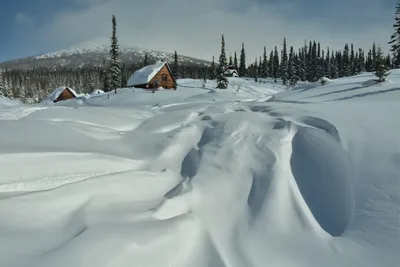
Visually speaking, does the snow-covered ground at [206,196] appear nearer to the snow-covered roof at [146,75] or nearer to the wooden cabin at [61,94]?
the snow-covered roof at [146,75]

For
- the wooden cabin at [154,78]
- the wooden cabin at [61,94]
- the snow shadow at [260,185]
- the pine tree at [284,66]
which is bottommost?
the snow shadow at [260,185]

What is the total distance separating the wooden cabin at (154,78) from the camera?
48.7 meters

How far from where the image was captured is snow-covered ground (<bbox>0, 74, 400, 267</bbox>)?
379 centimetres

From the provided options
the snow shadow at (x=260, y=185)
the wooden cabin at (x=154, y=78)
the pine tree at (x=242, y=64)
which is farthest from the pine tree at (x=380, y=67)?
the pine tree at (x=242, y=64)

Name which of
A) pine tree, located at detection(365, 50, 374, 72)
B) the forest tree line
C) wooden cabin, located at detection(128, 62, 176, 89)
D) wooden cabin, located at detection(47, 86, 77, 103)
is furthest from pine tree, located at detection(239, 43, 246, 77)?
wooden cabin, located at detection(47, 86, 77, 103)

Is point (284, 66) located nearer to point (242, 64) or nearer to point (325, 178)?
point (242, 64)

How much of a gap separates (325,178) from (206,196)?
2.02 m

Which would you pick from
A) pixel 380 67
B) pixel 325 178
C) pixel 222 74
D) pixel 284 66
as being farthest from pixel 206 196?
pixel 284 66

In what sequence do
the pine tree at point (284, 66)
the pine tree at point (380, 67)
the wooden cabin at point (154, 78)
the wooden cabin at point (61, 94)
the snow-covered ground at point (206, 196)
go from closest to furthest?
the snow-covered ground at point (206, 196), the pine tree at point (380, 67), the wooden cabin at point (154, 78), the wooden cabin at point (61, 94), the pine tree at point (284, 66)

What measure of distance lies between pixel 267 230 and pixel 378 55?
2891 centimetres

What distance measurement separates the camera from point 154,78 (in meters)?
49.1

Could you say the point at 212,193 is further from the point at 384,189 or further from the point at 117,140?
the point at 117,140

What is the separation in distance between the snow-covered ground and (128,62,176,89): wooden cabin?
41.7 meters

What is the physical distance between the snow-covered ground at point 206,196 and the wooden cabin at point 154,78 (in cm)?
4173
